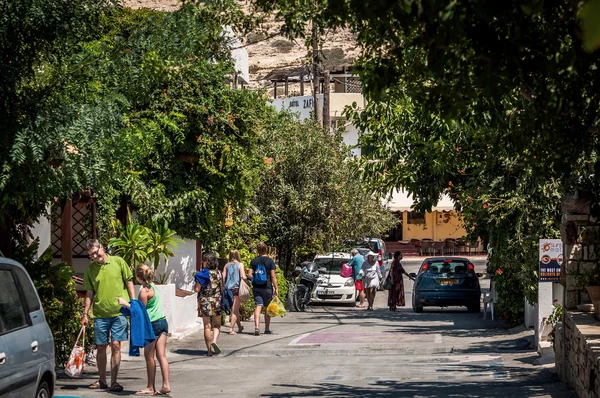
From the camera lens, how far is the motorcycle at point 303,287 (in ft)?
94.1

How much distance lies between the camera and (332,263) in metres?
32.5

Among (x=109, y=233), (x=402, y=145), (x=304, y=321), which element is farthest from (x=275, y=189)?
(x=109, y=233)

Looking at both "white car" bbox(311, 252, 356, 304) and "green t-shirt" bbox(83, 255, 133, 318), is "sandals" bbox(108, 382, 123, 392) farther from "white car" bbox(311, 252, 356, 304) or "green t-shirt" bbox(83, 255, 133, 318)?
"white car" bbox(311, 252, 356, 304)

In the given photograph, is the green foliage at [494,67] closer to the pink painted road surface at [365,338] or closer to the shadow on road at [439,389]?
the shadow on road at [439,389]

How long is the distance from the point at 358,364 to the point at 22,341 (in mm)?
7664

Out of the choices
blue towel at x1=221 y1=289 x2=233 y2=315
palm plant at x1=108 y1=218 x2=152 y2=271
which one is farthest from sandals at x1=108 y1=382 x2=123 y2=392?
blue towel at x1=221 y1=289 x2=233 y2=315

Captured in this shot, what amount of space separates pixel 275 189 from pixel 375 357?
1412cm

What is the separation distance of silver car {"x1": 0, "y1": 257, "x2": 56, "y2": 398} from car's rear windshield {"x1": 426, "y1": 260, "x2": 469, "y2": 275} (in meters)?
20.1

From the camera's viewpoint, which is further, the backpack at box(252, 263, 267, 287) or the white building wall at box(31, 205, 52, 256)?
the backpack at box(252, 263, 267, 287)

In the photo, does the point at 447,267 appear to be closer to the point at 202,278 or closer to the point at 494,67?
the point at 202,278

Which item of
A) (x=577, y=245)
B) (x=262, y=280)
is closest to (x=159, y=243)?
(x=262, y=280)

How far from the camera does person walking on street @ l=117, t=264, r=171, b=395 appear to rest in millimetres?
12539

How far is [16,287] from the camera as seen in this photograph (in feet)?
31.5

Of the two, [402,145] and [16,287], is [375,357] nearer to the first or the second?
[402,145]
